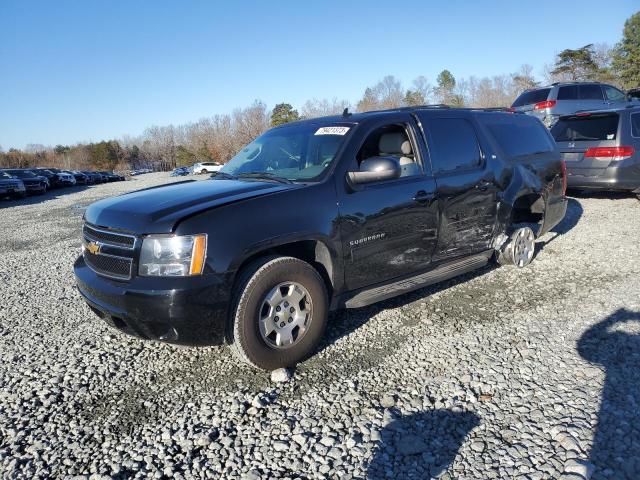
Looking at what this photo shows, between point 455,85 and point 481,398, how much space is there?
245ft

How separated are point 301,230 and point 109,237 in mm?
1385

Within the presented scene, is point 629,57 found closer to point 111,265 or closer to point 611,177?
point 611,177

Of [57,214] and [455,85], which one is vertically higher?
[455,85]

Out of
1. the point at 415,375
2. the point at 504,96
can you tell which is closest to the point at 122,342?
the point at 415,375

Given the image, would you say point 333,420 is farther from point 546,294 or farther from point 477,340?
point 546,294

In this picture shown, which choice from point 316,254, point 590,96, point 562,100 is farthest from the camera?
point 590,96

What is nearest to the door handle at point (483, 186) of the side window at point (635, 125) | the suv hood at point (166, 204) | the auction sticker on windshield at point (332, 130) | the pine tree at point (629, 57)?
the auction sticker on windshield at point (332, 130)

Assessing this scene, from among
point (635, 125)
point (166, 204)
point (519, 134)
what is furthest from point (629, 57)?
point (166, 204)

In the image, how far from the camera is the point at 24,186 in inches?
907

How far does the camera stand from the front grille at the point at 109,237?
10.1 feet

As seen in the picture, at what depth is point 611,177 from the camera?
837cm

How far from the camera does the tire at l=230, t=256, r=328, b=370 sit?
3.10 m

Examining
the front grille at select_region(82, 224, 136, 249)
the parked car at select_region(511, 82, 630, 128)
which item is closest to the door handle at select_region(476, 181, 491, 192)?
the front grille at select_region(82, 224, 136, 249)

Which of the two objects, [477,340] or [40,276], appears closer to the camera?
[477,340]
